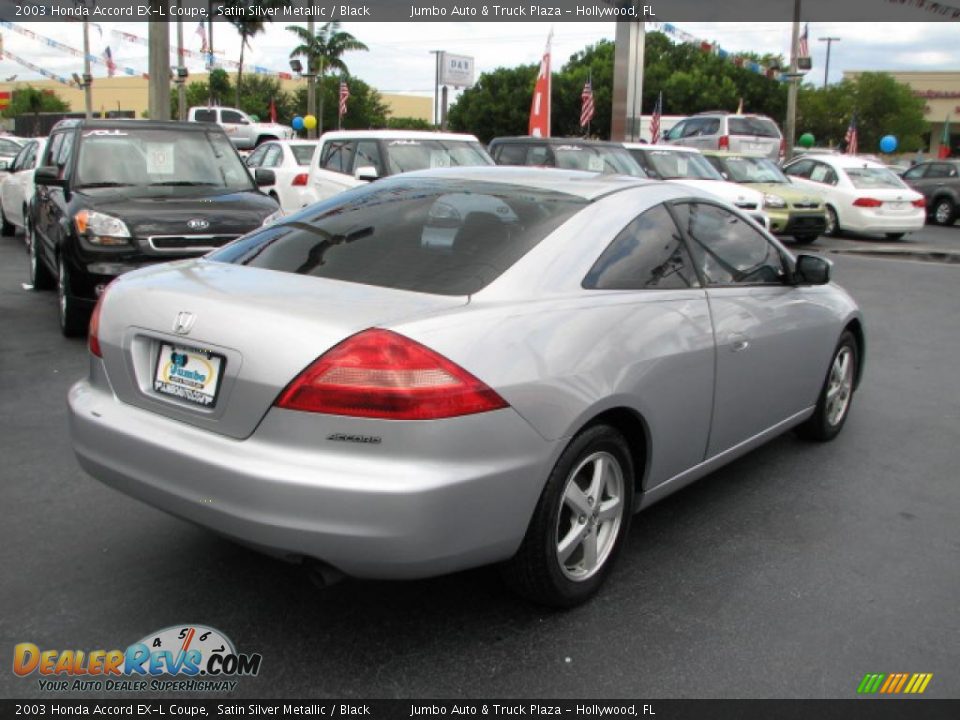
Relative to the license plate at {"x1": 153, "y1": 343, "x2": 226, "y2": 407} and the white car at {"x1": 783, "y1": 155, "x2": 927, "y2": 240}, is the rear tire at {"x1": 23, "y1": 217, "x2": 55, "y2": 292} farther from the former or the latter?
the white car at {"x1": 783, "y1": 155, "x2": 927, "y2": 240}

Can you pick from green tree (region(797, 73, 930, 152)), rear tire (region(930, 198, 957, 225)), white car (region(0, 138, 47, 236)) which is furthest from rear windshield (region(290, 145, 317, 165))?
green tree (region(797, 73, 930, 152))

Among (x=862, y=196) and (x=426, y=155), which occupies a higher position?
(x=426, y=155)

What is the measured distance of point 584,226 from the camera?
3441mm

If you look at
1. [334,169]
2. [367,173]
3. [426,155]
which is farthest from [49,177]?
[426,155]

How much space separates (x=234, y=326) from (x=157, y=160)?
6132 mm

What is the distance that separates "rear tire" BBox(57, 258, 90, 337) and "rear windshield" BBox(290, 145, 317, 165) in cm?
896

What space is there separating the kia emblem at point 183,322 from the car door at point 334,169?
906cm

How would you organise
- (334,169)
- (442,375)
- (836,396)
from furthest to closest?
(334,169), (836,396), (442,375)

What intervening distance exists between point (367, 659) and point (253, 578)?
2.42ft

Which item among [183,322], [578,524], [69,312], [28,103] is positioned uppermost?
[28,103]

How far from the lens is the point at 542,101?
59.7 ft

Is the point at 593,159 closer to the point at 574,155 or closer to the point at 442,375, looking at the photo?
the point at 574,155

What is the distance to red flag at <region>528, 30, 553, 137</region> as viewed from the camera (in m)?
18.2

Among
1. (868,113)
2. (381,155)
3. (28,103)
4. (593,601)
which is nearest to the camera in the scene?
(593,601)
